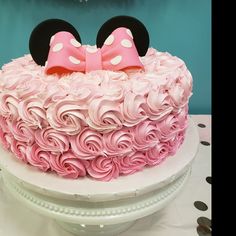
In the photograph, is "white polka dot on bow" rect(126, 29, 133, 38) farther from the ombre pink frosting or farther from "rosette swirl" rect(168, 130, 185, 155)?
"rosette swirl" rect(168, 130, 185, 155)

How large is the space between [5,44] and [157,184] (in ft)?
3.89

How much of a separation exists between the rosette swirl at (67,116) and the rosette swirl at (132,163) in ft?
0.49

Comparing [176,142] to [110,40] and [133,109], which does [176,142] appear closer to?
[133,109]

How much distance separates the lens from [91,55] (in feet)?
3.31

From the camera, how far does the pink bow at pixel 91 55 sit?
960mm

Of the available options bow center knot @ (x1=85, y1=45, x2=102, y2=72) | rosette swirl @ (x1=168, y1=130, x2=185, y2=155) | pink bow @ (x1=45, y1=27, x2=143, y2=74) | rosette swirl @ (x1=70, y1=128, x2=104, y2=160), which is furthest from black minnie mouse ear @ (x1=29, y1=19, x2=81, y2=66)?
rosette swirl @ (x1=168, y1=130, x2=185, y2=155)

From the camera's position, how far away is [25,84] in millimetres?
873

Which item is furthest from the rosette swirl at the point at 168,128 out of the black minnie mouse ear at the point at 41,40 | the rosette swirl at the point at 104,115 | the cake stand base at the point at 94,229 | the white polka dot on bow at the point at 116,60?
the black minnie mouse ear at the point at 41,40

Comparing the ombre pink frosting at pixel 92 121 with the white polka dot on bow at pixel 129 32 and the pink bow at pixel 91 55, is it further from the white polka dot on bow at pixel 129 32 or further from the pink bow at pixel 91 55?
the white polka dot on bow at pixel 129 32

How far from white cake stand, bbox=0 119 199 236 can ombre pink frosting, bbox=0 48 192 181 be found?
0.09 ft

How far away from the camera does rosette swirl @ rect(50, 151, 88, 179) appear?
2.69ft
